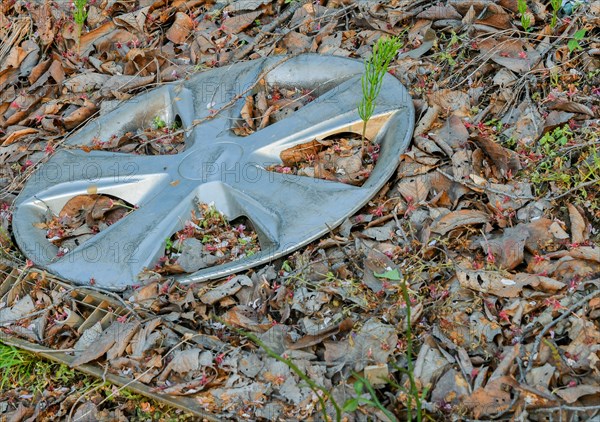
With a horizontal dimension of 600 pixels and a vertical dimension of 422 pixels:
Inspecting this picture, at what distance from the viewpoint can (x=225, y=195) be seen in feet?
9.46

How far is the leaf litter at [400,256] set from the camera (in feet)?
7.08

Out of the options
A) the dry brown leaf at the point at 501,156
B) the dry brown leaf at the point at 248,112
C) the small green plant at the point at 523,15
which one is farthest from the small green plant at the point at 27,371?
the small green plant at the point at 523,15

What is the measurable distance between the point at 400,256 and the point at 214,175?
84 cm

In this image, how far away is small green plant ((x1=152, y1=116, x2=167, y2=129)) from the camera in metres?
3.45

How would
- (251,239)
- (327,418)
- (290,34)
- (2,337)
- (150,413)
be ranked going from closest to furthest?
(327,418) < (150,413) < (2,337) < (251,239) < (290,34)

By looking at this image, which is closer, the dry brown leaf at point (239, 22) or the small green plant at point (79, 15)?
the small green plant at point (79, 15)

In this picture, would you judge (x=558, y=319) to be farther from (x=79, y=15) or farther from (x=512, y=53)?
(x=79, y=15)

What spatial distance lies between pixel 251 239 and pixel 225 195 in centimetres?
21

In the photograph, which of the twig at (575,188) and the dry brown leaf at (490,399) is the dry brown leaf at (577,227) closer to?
the twig at (575,188)

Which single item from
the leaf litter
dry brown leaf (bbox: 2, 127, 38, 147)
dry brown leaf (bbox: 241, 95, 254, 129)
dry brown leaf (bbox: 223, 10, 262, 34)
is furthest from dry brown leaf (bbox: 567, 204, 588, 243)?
dry brown leaf (bbox: 2, 127, 38, 147)

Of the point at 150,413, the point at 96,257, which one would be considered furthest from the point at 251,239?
the point at 150,413

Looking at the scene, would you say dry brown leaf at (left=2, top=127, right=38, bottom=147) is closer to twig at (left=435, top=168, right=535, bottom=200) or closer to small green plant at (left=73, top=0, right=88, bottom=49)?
small green plant at (left=73, top=0, right=88, bottom=49)

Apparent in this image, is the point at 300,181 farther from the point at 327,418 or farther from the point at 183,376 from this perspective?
the point at 327,418

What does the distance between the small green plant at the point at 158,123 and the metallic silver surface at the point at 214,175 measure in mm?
27
